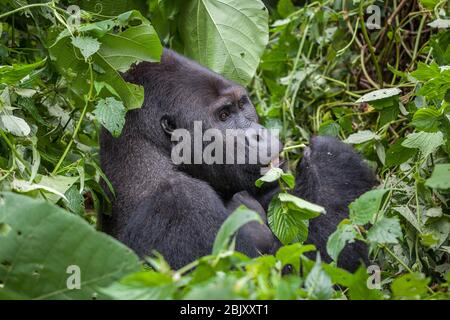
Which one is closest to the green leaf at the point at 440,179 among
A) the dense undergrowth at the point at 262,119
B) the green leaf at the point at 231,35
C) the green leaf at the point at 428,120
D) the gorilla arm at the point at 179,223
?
the dense undergrowth at the point at 262,119

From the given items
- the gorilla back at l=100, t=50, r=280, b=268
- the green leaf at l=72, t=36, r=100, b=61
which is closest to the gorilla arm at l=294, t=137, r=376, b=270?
the gorilla back at l=100, t=50, r=280, b=268

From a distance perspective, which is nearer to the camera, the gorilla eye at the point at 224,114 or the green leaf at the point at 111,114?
the green leaf at the point at 111,114

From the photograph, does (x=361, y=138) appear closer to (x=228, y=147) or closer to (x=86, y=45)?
(x=228, y=147)

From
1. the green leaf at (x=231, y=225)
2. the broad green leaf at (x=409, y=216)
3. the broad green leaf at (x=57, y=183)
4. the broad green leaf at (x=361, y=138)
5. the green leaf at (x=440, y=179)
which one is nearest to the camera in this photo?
the green leaf at (x=231, y=225)

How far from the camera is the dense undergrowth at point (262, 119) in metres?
2.13

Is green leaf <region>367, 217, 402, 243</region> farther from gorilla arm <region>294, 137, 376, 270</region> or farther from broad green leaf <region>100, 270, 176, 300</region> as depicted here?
gorilla arm <region>294, 137, 376, 270</region>

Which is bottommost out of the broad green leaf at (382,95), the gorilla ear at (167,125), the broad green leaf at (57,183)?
the broad green leaf at (57,183)

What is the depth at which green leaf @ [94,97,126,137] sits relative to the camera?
10.5 ft

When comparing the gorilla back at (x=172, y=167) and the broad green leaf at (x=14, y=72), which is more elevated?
the broad green leaf at (x=14, y=72)

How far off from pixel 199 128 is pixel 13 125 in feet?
2.84

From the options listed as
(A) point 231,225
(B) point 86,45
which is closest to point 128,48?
(B) point 86,45

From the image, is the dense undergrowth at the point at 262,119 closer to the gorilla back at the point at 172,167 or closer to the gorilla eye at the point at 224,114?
the gorilla back at the point at 172,167

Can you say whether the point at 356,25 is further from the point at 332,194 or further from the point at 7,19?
the point at 7,19

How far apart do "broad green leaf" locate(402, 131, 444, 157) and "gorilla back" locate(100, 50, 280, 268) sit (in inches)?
24.9
